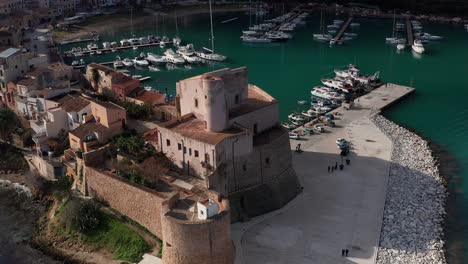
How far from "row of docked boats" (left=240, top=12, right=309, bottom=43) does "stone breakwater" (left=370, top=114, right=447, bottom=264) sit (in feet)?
132

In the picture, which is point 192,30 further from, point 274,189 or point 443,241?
point 443,241

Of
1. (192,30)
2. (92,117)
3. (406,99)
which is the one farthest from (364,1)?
(92,117)

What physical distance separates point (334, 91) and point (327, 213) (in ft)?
86.8

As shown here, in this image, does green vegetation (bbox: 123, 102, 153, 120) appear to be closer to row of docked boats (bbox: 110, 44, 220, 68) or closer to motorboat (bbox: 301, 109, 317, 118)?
motorboat (bbox: 301, 109, 317, 118)

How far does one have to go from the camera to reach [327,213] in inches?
1453

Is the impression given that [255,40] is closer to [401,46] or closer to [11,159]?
[401,46]

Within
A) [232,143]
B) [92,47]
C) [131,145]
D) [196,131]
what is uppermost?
[196,131]

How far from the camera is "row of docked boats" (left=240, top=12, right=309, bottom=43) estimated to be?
284 ft

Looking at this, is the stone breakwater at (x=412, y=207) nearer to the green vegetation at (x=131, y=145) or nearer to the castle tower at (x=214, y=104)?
the castle tower at (x=214, y=104)

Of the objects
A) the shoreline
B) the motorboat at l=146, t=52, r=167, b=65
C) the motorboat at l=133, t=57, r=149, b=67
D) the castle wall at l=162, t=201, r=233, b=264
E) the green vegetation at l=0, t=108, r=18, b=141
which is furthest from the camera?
the shoreline

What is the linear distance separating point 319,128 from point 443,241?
58.4ft

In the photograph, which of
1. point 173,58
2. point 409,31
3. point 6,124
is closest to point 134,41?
point 173,58

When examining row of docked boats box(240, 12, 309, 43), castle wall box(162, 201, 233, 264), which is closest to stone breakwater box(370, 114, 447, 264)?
castle wall box(162, 201, 233, 264)

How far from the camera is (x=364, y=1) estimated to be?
4641 inches
